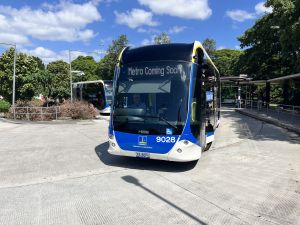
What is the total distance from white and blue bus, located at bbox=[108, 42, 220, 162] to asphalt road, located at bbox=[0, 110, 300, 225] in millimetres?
628

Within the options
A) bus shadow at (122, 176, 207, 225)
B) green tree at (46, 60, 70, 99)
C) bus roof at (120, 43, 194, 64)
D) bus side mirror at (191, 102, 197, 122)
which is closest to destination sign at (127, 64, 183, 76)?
bus roof at (120, 43, 194, 64)

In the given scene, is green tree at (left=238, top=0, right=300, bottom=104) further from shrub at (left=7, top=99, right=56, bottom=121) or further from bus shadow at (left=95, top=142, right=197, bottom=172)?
bus shadow at (left=95, top=142, right=197, bottom=172)

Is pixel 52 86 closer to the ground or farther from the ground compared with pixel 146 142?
farther from the ground

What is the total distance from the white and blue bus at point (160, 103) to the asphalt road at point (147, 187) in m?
0.63

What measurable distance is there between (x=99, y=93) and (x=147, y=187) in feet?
73.0

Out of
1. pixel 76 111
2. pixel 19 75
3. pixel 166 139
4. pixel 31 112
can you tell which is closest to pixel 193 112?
pixel 166 139

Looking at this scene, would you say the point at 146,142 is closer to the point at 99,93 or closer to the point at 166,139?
the point at 166,139

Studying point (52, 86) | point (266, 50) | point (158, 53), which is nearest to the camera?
point (158, 53)

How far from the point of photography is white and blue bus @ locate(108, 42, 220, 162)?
7688mm

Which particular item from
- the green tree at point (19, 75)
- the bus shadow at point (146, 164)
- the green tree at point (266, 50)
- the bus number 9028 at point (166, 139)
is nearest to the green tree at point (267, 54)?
the green tree at point (266, 50)

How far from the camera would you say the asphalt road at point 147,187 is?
Result: 5109 mm

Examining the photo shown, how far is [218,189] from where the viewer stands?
21.2 ft

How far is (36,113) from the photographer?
883 inches

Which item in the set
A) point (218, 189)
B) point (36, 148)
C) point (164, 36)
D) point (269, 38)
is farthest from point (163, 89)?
point (164, 36)
